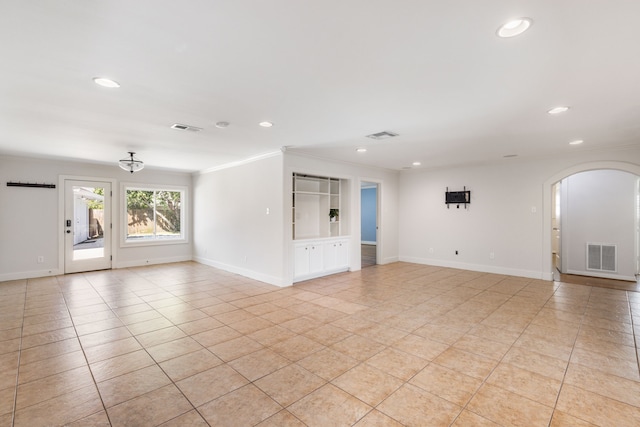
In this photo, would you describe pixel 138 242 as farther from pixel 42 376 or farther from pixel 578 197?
pixel 578 197

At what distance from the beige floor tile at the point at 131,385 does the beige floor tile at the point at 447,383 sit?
6.77ft

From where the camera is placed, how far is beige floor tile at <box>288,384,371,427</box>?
79.4 inches

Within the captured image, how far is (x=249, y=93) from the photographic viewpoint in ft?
9.47

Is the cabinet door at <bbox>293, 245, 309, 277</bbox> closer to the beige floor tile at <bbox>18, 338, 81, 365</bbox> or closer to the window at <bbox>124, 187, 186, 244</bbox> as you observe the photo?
the beige floor tile at <bbox>18, 338, 81, 365</bbox>

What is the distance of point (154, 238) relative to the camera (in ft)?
26.2

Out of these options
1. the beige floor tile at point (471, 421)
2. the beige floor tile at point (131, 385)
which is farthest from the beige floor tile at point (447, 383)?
the beige floor tile at point (131, 385)

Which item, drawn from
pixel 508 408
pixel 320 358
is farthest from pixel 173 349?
pixel 508 408

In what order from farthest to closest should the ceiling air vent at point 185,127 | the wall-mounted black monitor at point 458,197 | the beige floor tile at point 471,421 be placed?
the wall-mounted black monitor at point 458,197 < the ceiling air vent at point 185,127 < the beige floor tile at point 471,421

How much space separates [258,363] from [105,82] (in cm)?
279

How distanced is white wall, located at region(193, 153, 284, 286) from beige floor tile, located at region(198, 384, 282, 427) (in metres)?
3.26

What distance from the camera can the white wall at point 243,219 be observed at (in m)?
5.67

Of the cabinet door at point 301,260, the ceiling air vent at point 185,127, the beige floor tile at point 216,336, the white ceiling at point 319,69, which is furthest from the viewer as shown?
the cabinet door at point 301,260

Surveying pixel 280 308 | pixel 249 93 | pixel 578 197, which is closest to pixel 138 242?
pixel 280 308

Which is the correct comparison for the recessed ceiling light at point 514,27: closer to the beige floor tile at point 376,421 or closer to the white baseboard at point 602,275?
the beige floor tile at point 376,421
